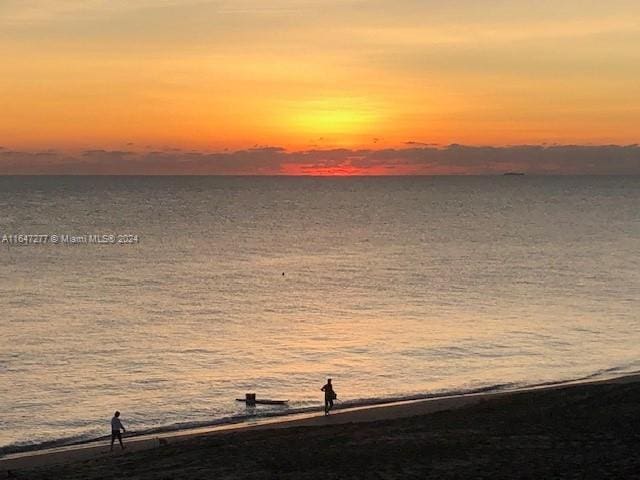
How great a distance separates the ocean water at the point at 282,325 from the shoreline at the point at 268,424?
3.92 ft

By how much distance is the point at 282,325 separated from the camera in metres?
50.6

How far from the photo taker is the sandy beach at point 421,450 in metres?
18.0

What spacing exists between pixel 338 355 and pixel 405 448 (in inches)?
831

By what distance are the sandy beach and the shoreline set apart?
14 centimetres

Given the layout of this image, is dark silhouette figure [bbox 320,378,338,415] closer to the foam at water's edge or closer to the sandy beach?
the foam at water's edge

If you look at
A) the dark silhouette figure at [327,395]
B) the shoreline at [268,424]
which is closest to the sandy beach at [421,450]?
the shoreline at [268,424]

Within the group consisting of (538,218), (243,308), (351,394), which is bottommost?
(351,394)

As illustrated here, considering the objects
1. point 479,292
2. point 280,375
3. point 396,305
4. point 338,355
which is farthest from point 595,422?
point 479,292

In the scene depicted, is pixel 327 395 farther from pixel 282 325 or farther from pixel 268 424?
pixel 282 325

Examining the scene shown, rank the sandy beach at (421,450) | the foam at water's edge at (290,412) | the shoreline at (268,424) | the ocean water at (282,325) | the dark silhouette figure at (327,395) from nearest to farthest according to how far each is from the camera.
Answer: the sandy beach at (421,450), the shoreline at (268,424), the foam at water's edge at (290,412), the dark silhouette figure at (327,395), the ocean water at (282,325)

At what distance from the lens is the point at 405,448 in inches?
795

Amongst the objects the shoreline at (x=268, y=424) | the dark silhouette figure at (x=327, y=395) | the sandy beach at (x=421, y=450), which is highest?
the dark silhouette figure at (x=327, y=395)

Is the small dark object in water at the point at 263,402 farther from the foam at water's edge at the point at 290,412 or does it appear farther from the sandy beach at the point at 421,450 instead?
the sandy beach at the point at 421,450

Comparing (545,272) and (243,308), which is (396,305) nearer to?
(243,308)
